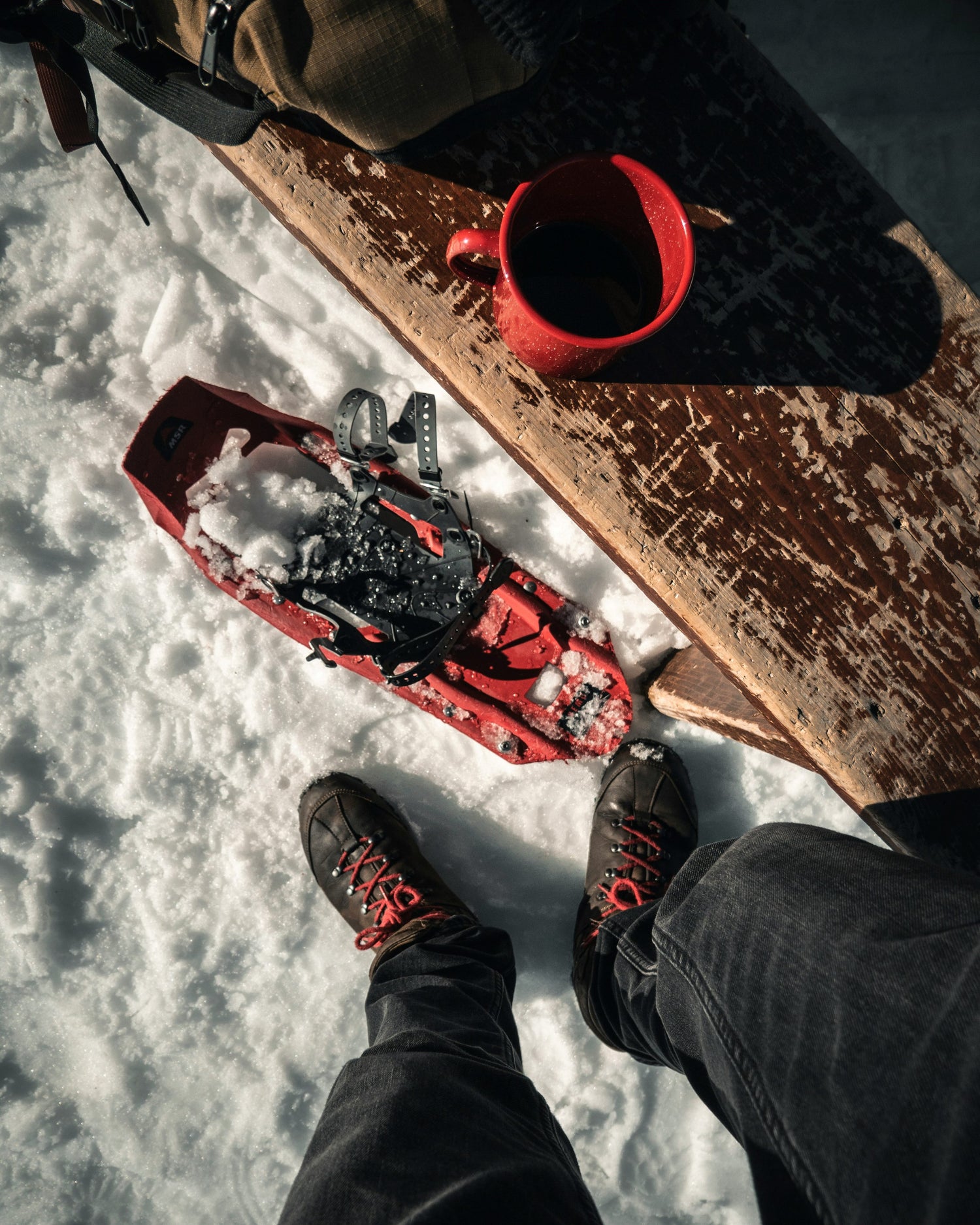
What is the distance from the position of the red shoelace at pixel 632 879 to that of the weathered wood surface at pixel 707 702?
234 mm

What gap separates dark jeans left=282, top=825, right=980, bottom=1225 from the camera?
0.51 m

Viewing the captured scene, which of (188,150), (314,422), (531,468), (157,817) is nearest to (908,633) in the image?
(531,468)

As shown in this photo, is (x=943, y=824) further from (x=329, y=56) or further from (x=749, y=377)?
(x=329, y=56)

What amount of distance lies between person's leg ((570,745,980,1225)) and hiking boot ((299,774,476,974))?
2.09 feet

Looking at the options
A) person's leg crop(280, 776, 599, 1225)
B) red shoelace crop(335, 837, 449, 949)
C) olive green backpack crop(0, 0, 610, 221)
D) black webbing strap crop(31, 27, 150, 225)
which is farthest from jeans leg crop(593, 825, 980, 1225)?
black webbing strap crop(31, 27, 150, 225)

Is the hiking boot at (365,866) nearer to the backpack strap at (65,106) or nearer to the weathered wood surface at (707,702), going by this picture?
the weathered wood surface at (707,702)

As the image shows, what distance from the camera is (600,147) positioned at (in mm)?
694

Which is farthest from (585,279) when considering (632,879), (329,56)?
(632,879)

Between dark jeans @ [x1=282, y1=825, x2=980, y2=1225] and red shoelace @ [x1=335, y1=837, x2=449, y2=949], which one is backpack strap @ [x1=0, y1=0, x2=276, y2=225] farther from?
red shoelace @ [x1=335, y1=837, x2=449, y2=949]

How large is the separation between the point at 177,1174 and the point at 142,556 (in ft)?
3.98

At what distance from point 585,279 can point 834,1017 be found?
0.71 m

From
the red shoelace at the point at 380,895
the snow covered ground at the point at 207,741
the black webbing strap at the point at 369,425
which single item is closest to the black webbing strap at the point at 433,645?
the snow covered ground at the point at 207,741

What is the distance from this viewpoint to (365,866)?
50.9 inches

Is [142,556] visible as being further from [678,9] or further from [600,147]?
[678,9]
